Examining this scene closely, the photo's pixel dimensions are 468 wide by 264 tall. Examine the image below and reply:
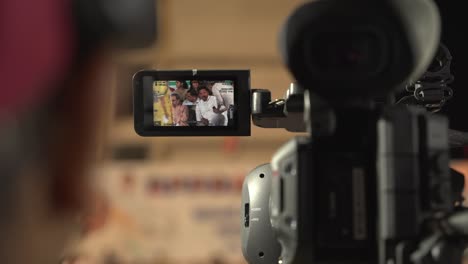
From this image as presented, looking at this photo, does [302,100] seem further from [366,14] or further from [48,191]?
[48,191]

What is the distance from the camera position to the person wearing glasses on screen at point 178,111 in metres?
0.84

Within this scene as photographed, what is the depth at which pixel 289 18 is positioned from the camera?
0.68m

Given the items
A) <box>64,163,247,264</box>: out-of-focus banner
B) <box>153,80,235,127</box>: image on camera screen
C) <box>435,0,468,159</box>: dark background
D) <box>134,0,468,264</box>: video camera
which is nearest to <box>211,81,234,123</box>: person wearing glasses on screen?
<box>153,80,235,127</box>: image on camera screen

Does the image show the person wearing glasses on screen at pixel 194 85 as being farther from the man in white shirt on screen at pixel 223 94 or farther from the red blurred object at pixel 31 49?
the red blurred object at pixel 31 49

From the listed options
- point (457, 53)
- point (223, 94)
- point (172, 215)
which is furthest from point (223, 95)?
point (172, 215)

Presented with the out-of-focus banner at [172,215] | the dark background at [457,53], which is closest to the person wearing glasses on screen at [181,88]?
the dark background at [457,53]

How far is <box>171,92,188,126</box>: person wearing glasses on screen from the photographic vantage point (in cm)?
84

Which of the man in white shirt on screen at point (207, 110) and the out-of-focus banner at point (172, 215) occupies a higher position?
the man in white shirt on screen at point (207, 110)

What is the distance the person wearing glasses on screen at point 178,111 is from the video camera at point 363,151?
0.16 meters

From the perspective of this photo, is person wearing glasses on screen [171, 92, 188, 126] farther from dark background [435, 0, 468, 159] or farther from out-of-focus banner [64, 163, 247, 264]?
out-of-focus banner [64, 163, 247, 264]

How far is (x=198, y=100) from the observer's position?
33.0 inches

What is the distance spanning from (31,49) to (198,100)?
46 centimetres

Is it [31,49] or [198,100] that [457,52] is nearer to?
[198,100]

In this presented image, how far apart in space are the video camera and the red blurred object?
0.33 metres
